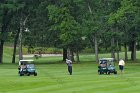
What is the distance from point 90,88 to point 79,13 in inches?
2362

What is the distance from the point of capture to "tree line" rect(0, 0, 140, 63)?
92.4 m

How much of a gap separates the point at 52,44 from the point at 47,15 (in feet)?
25.6

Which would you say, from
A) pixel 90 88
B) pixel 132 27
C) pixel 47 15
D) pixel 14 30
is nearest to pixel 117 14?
pixel 132 27

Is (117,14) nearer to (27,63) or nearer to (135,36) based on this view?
(135,36)

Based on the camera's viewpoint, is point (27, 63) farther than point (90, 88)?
Yes

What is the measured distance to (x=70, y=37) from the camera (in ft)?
306

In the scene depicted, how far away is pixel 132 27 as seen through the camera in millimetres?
95625

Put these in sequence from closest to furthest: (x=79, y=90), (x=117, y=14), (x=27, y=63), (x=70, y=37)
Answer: (x=79, y=90)
(x=27, y=63)
(x=117, y=14)
(x=70, y=37)

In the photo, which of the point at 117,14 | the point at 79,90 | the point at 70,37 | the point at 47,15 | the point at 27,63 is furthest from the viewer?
the point at 47,15

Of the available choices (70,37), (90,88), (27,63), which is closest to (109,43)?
(70,37)

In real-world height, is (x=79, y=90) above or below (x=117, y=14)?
below

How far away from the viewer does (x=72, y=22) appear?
93875mm

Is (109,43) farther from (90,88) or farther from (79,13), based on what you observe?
(90,88)

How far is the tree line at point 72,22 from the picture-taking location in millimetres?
92375
